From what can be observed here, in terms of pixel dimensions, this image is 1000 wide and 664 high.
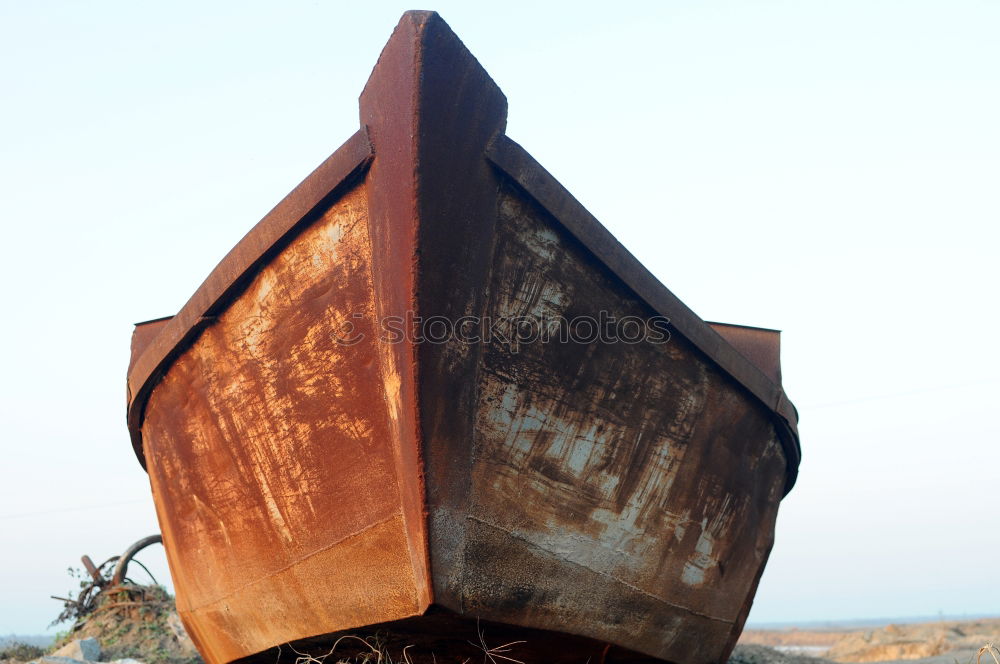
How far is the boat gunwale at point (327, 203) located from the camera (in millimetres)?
3578

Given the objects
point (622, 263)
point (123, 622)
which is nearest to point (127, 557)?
point (123, 622)

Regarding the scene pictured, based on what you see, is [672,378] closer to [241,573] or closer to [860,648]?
[241,573]

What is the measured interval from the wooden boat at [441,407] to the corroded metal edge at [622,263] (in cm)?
1

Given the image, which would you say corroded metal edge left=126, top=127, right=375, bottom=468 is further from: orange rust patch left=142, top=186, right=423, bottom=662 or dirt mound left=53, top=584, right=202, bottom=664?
dirt mound left=53, top=584, right=202, bottom=664

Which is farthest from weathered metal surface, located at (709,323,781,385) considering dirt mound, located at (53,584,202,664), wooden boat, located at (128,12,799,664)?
dirt mound, located at (53,584,202,664)

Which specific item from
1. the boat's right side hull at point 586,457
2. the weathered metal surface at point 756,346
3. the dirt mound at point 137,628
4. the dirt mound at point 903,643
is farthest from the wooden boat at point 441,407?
the dirt mound at point 903,643

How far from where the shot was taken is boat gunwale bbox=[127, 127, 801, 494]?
11.7ft

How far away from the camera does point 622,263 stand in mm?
3871

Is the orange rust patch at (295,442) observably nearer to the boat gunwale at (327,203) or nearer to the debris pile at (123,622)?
the boat gunwale at (327,203)

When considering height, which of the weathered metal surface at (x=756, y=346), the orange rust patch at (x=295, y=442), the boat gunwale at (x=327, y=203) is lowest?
the orange rust patch at (x=295, y=442)

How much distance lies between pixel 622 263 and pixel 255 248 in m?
1.59

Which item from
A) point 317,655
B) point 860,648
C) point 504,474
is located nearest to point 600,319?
point 504,474

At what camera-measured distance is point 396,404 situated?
3439 mm

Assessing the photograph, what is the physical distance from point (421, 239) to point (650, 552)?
191cm
